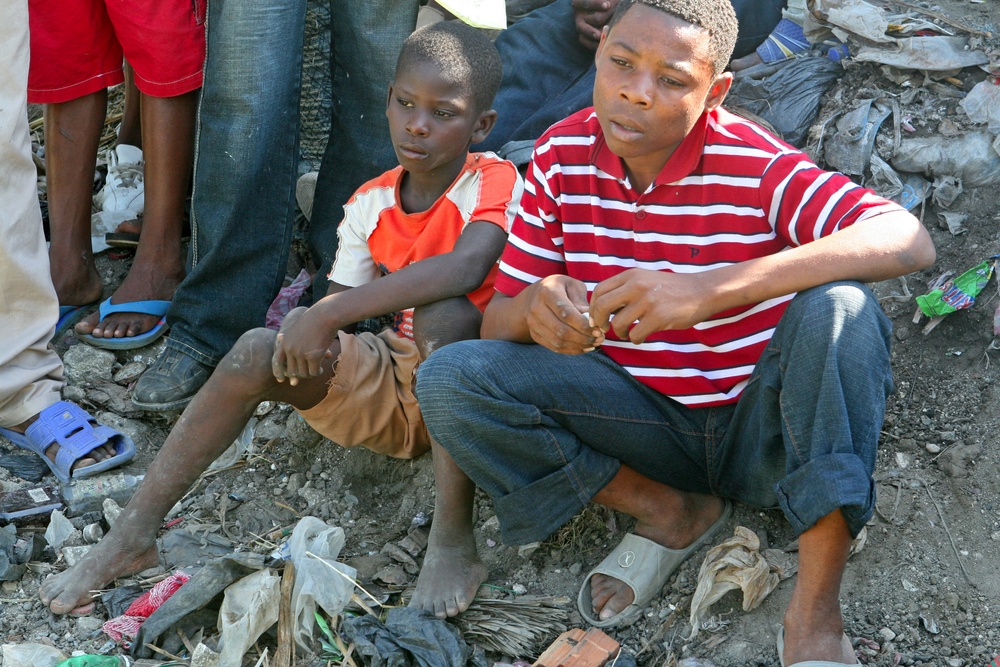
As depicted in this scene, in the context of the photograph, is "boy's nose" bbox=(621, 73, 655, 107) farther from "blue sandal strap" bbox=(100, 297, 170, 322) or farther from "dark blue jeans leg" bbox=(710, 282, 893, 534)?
"blue sandal strap" bbox=(100, 297, 170, 322)

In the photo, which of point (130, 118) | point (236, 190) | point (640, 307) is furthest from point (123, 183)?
point (640, 307)

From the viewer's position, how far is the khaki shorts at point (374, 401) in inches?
106

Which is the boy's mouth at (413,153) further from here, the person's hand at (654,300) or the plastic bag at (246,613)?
the plastic bag at (246,613)

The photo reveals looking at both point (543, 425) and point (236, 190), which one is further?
point (236, 190)

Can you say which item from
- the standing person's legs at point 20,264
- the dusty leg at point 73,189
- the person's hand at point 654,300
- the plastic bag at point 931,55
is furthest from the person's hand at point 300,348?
the plastic bag at point 931,55

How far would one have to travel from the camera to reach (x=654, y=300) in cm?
192

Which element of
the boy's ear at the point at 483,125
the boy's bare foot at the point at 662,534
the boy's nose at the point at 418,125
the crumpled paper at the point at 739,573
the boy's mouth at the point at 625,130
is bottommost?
the boy's bare foot at the point at 662,534

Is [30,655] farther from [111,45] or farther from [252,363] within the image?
[111,45]

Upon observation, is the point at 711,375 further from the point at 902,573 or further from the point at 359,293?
the point at 359,293

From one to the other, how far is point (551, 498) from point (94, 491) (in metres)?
1.54

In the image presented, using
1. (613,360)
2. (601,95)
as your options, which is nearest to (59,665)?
(613,360)

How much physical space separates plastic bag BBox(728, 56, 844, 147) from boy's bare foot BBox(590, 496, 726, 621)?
A: 1.43m

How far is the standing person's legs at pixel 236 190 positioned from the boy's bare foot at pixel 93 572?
74 centimetres

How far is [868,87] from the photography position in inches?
132
